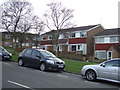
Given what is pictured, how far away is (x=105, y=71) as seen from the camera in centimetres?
1027

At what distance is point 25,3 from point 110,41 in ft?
63.8

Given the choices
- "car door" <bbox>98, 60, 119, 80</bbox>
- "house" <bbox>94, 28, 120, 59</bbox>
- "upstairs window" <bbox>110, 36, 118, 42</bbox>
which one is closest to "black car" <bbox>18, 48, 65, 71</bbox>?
"car door" <bbox>98, 60, 119, 80</bbox>

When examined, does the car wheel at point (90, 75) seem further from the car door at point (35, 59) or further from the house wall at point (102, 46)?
the house wall at point (102, 46)

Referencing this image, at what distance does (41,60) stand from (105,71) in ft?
18.0

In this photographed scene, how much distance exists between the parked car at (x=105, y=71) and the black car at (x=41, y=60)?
2910 mm

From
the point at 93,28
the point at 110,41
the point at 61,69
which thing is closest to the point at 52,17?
the point at 93,28

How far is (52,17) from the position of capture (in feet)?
131

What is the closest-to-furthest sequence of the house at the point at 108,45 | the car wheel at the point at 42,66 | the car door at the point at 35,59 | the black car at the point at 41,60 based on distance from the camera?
1. the black car at the point at 41,60
2. the car wheel at the point at 42,66
3. the car door at the point at 35,59
4. the house at the point at 108,45

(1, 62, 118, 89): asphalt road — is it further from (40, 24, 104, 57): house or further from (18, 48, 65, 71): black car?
(40, 24, 104, 57): house

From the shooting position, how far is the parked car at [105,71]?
9809 mm

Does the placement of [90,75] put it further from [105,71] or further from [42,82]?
[42,82]

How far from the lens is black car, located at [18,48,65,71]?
44.7ft

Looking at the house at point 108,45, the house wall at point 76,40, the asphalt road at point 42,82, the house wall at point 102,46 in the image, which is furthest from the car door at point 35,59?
the house wall at point 76,40

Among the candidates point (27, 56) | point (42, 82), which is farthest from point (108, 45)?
point (42, 82)
